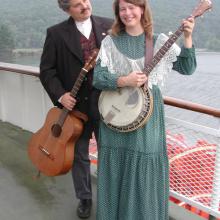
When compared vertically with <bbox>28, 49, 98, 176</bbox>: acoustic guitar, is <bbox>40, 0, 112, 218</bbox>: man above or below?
above

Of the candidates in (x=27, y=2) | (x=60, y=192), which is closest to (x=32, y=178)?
(x=60, y=192)

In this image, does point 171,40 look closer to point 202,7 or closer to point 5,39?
point 202,7

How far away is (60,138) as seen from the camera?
2.14 m

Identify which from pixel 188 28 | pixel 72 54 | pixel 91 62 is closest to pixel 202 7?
pixel 188 28

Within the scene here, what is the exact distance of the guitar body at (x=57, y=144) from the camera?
210cm

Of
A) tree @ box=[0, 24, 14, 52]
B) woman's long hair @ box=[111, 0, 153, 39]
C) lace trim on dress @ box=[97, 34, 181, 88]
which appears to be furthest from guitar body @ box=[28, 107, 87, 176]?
tree @ box=[0, 24, 14, 52]

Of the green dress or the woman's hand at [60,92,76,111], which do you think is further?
the woman's hand at [60,92,76,111]

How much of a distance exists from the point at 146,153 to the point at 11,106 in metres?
2.88

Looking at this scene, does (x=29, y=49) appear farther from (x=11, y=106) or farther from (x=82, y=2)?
(x=82, y=2)

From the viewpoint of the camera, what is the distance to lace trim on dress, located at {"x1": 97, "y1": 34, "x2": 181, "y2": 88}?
1.74 meters

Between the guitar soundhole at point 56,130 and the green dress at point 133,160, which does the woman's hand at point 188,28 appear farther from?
the guitar soundhole at point 56,130

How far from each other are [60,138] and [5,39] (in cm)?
247

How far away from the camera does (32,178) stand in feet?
9.72

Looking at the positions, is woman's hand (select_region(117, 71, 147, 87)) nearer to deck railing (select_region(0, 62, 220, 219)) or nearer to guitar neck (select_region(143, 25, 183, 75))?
guitar neck (select_region(143, 25, 183, 75))
